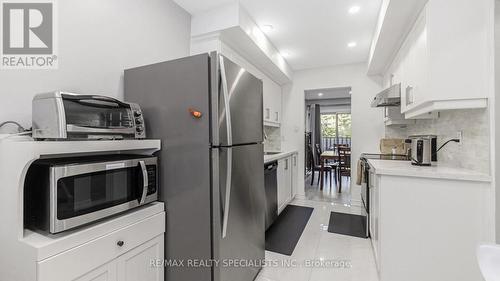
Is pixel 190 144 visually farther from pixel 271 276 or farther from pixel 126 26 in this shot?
pixel 271 276

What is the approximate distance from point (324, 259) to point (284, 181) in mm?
1380

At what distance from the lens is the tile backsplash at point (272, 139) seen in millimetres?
4297

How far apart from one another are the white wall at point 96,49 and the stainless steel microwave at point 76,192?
1.58 feet

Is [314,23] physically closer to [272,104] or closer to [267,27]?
[267,27]

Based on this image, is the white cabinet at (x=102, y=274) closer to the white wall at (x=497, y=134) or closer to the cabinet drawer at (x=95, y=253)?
the cabinet drawer at (x=95, y=253)

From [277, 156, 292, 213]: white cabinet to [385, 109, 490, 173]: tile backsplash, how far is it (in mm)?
1813

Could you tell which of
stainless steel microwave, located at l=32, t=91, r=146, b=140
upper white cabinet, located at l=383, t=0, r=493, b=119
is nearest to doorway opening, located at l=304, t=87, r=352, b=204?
upper white cabinet, located at l=383, t=0, r=493, b=119

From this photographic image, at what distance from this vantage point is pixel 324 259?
2.14 meters

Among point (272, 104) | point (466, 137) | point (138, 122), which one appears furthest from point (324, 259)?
point (272, 104)

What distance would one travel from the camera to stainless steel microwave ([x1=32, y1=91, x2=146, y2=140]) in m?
1.04

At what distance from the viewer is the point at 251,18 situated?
7.70 ft

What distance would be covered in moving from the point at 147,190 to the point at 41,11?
1.25 meters

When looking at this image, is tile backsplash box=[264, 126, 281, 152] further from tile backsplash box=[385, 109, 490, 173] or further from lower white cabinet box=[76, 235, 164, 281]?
lower white cabinet box=[76, 235, 164, 281]

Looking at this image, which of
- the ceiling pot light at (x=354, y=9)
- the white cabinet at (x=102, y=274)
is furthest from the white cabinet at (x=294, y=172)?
the white cabinet at (x=102, y=274)
